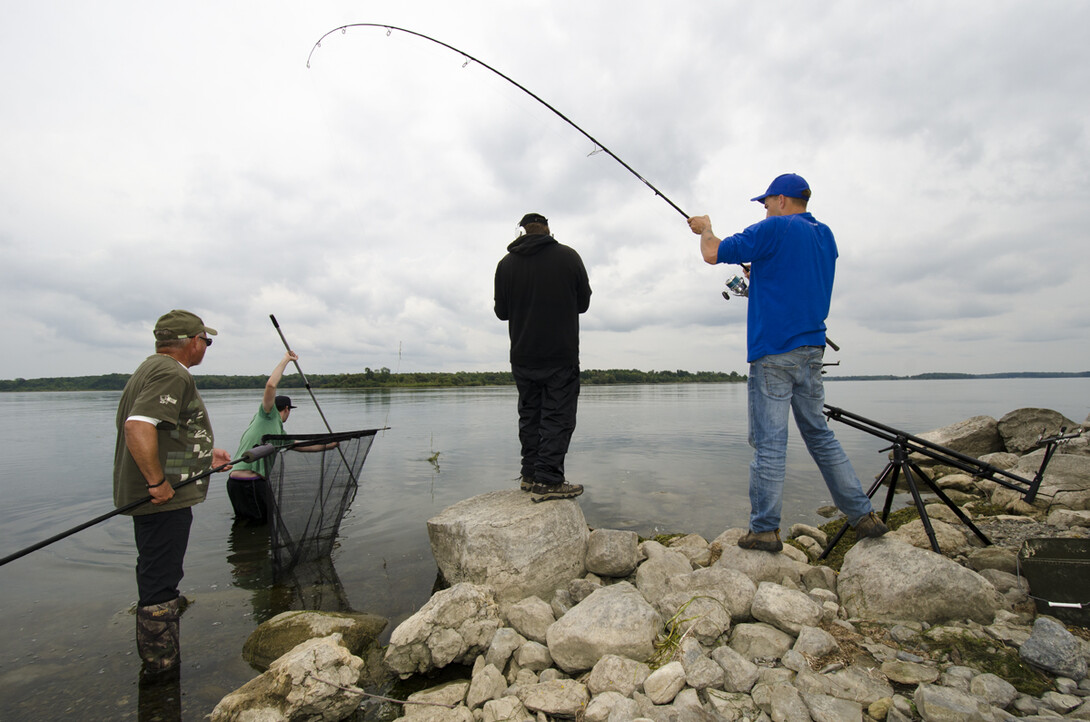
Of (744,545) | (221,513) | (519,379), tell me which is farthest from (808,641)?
(221,513)

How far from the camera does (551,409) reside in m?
4.75

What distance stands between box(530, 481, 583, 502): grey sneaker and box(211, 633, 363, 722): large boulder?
2051 mm

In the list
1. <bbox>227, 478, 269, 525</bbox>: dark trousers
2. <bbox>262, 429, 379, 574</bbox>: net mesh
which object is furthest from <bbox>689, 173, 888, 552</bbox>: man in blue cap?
<bbox>227, 478, 269, 525</bbox>: dark trousers

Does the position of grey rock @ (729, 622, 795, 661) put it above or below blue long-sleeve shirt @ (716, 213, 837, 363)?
below

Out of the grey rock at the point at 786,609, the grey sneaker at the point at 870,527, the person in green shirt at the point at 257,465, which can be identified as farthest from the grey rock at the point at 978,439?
the person in green shirt at the point at 257,465

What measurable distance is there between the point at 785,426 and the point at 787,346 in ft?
2.00

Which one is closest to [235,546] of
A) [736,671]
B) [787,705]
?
[736,671]

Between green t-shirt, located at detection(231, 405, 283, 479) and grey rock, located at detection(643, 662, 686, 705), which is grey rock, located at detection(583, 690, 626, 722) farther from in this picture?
green t-shirt, located at detection(231, 405, 283, 479)

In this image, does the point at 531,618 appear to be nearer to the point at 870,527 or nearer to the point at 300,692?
the point at 300,692

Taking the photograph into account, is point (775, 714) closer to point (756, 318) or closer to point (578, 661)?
point (578, 661)

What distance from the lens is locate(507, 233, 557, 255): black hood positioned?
4865 mm

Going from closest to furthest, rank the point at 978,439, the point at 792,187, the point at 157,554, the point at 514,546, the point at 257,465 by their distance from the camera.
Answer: the point at 157,554 < the point at 792,187 < the point at 514,546 < the point at 257,465 < the point at 978,439

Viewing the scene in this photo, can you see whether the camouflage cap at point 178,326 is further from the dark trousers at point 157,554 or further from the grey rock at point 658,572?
the grey rock at point 658,572

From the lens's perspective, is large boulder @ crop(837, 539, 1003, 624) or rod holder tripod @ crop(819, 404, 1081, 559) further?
rod holder tripod @ crop(819, 404, 1081, 559)
